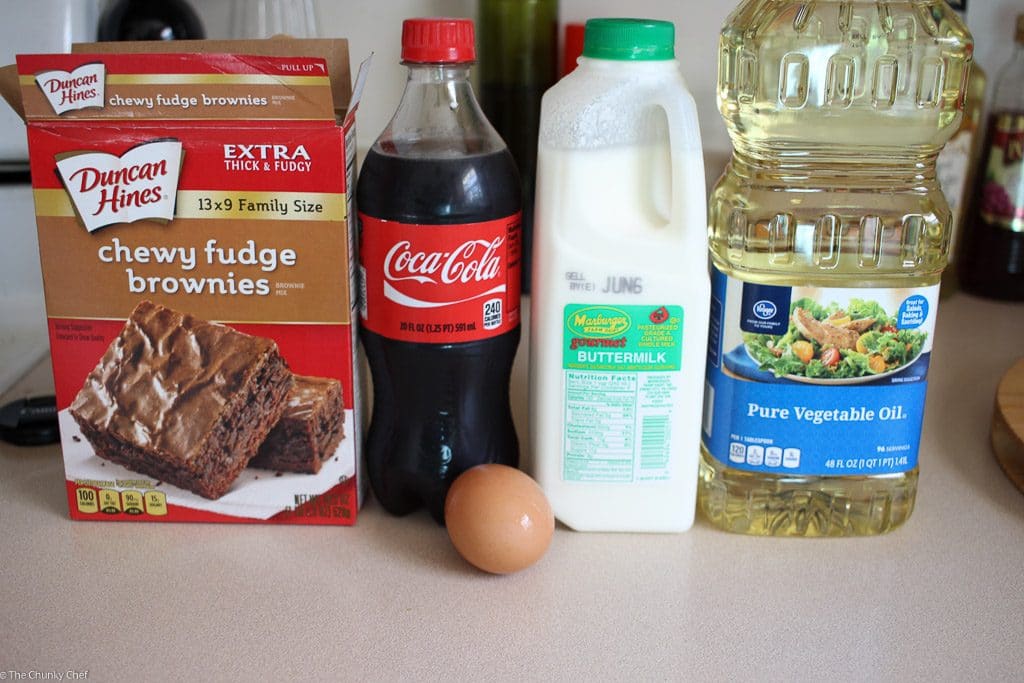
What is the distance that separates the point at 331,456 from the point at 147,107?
1.08ft

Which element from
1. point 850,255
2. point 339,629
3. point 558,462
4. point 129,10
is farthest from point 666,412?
point 129,10

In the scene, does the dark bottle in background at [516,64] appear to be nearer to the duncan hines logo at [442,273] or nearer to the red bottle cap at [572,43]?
the red bottle cap at [572,43]

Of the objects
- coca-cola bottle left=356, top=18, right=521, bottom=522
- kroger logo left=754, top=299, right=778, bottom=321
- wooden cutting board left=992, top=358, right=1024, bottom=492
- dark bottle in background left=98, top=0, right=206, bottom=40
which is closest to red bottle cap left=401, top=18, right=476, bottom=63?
coca-cola bottle left=356, top=18, right=521, bottom=522

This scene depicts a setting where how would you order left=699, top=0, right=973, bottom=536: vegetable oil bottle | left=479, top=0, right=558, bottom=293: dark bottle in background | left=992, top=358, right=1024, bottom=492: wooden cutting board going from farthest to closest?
left=479, top=0, right=558, bottom=293: dark bottle in background → left=992, top=358, right=1024, bottom=492: wooden cutting board → left=699, top=0, right=973, bottom=536: vegetable oil bottle

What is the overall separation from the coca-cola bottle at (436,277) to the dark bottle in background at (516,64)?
489mm

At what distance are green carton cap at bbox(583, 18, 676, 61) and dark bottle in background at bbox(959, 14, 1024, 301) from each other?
848 millimetres

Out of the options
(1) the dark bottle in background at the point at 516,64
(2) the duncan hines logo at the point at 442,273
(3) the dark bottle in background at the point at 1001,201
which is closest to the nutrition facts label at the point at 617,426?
(2) the duncan hines logo at the point at 442,273

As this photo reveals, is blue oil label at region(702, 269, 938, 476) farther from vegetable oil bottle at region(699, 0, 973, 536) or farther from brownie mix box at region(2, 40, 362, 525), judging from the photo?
brownie mix box at region(2, 40, 362, 525)

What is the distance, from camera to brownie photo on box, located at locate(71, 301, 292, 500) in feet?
2.85

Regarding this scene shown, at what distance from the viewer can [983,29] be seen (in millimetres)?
1495

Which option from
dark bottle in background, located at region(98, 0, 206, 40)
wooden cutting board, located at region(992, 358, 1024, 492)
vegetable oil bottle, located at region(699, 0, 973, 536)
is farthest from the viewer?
dark bottle in background, located at region(98, 0, 206, 40)

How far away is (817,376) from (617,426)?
0.57ft

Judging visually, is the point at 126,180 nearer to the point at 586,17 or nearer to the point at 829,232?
the point at 829,232

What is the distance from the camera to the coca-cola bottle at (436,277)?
83 cm
